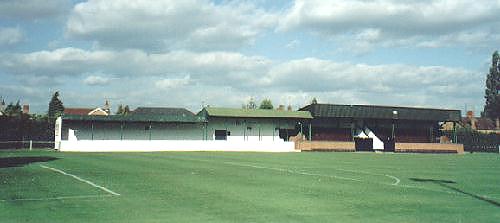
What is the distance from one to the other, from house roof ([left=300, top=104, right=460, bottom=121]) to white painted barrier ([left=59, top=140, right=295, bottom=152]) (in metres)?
7.95

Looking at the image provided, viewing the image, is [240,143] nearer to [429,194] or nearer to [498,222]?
[429,194]

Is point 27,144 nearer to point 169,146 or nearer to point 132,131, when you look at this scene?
point 132,131

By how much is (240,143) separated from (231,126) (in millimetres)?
3888

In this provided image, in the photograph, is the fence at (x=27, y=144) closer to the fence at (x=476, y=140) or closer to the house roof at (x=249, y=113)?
the house roof at (x=249, y=113)

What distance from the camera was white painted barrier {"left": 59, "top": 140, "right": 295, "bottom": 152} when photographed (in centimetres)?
5094

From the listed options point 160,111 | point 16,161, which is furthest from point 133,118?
point 160,111

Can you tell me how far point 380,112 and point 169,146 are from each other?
31.6 metres

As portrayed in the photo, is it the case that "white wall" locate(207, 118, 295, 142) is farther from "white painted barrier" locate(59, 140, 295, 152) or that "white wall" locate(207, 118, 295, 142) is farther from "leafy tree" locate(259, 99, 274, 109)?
"leafy tree" locate(259, 99, 274, 109)

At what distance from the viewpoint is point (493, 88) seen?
104 metres

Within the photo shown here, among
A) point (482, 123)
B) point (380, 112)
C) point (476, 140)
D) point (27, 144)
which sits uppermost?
point (380, 112)

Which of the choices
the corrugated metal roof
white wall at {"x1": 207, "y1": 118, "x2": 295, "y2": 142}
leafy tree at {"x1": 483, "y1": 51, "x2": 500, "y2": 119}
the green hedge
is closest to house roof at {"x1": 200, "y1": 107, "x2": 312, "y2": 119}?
white wall at {"x1": 207, "y1": 118, "x2": 295, "y2": 142}

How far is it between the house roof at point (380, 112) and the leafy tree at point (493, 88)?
39307 mm

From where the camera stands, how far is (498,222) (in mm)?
9836

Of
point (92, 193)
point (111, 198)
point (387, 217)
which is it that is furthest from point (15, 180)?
point (387, 217)
